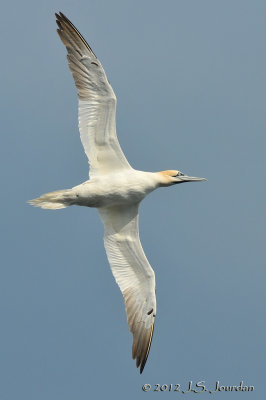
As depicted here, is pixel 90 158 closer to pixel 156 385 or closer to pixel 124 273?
pixel 124 273

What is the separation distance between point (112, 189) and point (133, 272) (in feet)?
7.06

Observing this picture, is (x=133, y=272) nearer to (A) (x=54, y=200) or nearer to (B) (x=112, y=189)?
(B) (x=112, y=189)

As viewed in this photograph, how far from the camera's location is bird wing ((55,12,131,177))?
19734mm

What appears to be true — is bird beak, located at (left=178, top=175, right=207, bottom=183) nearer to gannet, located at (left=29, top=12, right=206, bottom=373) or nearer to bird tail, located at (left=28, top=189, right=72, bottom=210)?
gannet, located at (left=29, top=12, right=206, bottom=373)

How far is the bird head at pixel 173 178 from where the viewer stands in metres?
20.7

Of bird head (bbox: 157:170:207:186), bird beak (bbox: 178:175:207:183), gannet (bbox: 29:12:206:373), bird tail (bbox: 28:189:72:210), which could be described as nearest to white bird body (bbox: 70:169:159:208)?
Result: gannet (bbox: 29:12:206:373)

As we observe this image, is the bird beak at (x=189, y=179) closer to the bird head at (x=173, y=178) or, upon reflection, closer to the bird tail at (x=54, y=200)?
the bird head at (x=173, y=178)

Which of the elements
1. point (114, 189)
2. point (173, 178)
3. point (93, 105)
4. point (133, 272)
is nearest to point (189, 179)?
point (173, 178)

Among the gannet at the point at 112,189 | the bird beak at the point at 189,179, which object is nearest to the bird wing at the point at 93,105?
the gannet at the point at 112,189

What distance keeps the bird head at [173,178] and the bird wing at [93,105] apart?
94cm

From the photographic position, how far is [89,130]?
789 inches

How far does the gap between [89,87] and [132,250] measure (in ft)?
12.9

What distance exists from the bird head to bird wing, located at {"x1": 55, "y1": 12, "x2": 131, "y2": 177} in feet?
3.08

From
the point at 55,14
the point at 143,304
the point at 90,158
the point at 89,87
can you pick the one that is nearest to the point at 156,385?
the point at 143,304
